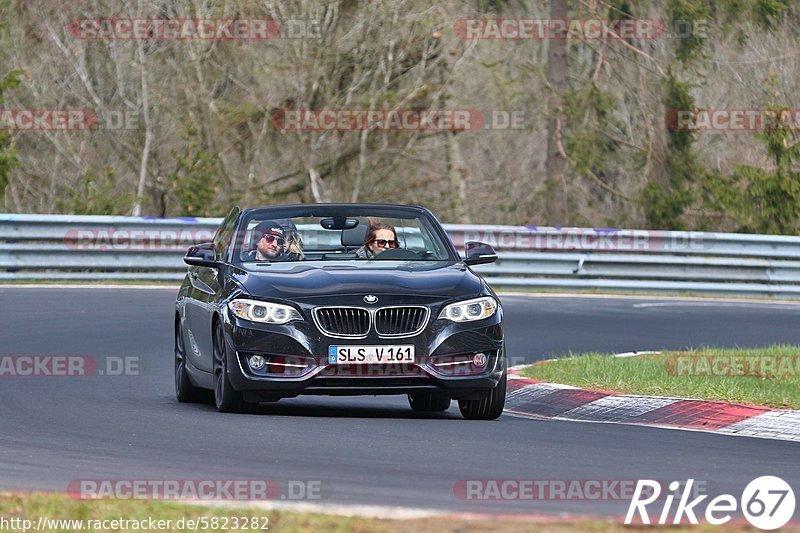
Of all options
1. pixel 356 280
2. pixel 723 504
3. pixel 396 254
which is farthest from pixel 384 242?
pixel 723 504

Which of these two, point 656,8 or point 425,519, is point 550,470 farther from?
point 656,8

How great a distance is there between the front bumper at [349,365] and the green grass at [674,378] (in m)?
1.95

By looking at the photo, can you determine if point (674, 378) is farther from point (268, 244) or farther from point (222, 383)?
point (222, 383)

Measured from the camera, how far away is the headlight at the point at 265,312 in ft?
33.4

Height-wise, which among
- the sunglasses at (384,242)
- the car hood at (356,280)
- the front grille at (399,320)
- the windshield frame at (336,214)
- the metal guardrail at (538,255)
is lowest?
the metal guardrail at (538,255)

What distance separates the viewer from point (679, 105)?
110 feet

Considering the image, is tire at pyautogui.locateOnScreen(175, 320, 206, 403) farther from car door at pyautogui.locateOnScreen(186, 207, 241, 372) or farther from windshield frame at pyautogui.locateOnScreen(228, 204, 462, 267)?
windshield frame at pyautogui.locateOnScreen(228, 204, 462, 267)

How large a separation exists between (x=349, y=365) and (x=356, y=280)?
60 centimetres

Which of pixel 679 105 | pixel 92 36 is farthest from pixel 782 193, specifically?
pixel 92 36

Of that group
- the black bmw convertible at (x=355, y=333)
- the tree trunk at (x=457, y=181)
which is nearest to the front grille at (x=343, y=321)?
the black bmw convertible at (x=355, y=333)

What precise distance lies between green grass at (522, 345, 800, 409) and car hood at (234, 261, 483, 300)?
1.93 meters

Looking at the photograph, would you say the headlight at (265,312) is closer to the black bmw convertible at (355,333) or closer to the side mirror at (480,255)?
the black bmw convertible at (355,333)

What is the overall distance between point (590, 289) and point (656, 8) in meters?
10.9

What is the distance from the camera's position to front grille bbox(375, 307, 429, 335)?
1016 centimetres
